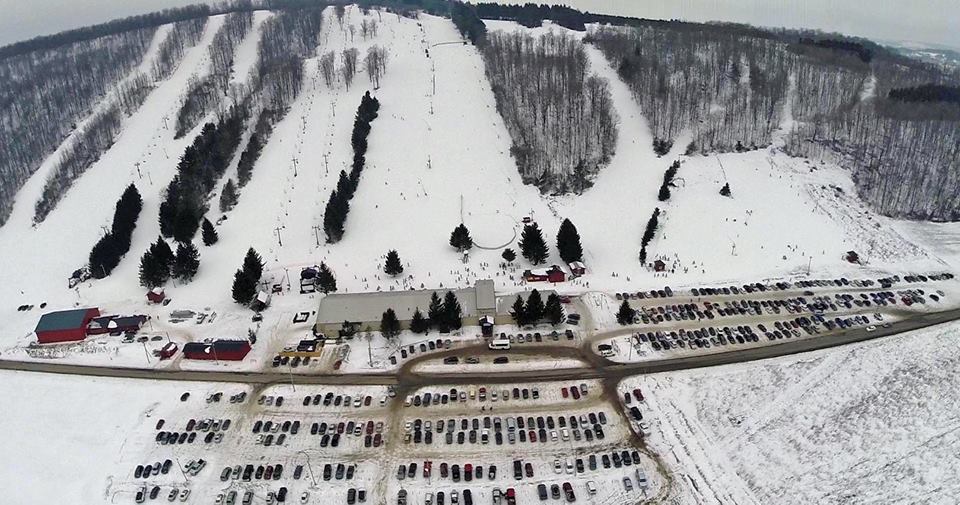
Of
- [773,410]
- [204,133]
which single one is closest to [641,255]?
[773,410]

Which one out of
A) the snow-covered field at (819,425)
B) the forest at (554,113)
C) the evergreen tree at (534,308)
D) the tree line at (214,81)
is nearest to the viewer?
the snow-covered field at (819,425)

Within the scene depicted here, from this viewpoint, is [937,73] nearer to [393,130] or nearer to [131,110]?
[393,130]

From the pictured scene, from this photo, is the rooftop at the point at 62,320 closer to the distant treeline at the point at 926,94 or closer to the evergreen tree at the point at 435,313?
the evergreen tree at the point at 435,313

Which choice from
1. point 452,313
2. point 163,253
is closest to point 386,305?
point 452,313

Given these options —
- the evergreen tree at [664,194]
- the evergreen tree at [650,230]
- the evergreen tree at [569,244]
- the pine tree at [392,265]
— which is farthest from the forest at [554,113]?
the pine tree at [392,265]

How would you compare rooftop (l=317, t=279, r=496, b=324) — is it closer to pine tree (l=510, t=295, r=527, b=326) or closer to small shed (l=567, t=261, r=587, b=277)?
pine tree (l=510, t=295, r=527, b=326)
